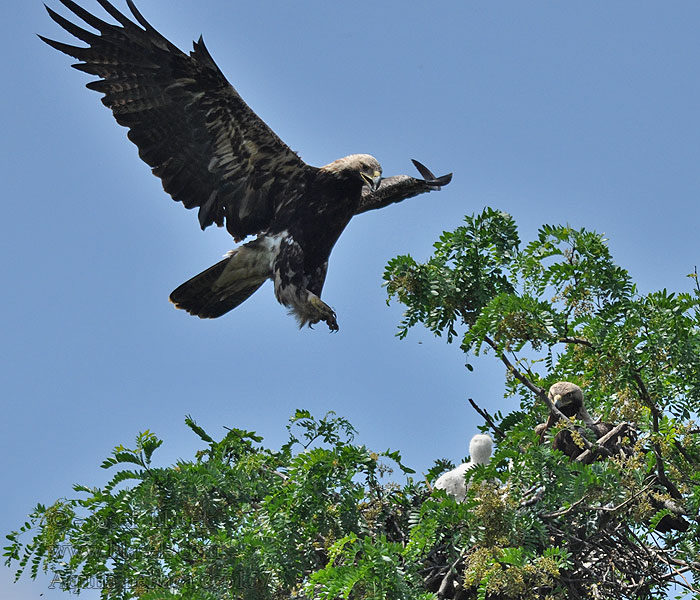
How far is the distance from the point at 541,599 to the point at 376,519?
1017 millimetres

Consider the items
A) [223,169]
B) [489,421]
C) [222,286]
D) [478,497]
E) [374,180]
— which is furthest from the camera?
[222,286]

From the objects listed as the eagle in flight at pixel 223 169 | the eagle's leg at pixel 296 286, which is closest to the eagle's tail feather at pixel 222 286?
the eagle in flight at pixel 223 169

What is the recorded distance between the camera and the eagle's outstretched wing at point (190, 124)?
27.0 ft

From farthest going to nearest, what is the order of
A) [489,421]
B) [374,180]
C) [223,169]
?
[223,169], [374,180], [489,421]

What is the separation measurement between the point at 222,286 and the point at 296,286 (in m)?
0.83

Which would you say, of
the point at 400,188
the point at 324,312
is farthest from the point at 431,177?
the point at 324,312

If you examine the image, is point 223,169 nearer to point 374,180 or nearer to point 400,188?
point 374,180

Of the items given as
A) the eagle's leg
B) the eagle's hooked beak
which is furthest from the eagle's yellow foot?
the eagle's hooked beak

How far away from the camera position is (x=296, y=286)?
8.51 meters

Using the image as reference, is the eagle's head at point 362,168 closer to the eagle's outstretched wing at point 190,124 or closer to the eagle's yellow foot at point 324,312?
the eagle's outstretched wing at point 190,124

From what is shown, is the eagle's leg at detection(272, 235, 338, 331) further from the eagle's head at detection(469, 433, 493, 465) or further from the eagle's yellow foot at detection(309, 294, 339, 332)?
the eagle's head at detection(469, 433, 493, 465)

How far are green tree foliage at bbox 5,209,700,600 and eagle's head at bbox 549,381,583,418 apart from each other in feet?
0.67

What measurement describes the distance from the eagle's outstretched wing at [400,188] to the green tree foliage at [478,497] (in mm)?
2528

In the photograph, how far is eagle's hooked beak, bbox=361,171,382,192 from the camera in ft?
27.5
